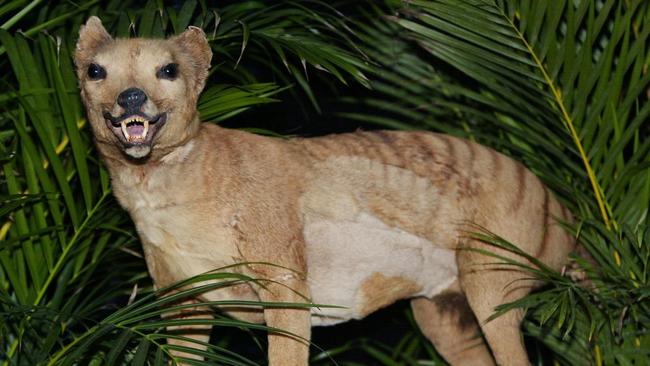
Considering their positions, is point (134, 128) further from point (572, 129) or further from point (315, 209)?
point (572, 129)

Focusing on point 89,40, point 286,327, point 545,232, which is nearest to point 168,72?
point 89,40

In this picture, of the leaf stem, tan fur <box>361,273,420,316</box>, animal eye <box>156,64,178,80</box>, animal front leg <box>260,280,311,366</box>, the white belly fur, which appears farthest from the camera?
the leaf stem

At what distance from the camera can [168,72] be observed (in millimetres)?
2656

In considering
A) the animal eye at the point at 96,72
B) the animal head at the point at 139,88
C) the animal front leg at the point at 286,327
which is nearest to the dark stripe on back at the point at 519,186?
the animal front leg at the point at 286,327

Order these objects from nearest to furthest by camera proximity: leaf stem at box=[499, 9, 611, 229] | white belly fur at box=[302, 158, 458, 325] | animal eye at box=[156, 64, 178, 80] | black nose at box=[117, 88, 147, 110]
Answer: black nose at box=[117, 88, 147, 110]
animal eye at box=[156, 64, 178, 80]
white belly fur at box=[302, 158, 458, 325]
leaf stem at box=[499, 9, 611, 229]

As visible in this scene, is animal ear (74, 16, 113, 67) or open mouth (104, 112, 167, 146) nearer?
open mouth (104, 112, 167, 146)

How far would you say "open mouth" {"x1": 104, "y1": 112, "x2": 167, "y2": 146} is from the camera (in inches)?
101

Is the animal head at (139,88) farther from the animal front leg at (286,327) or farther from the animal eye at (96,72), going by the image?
the animal front leg at (286,327)

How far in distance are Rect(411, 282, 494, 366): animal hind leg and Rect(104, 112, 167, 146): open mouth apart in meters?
1.15

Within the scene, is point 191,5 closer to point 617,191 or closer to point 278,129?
point 278,129

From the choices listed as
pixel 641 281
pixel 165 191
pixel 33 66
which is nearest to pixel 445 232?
pixel 641 281

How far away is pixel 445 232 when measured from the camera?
3.05 m

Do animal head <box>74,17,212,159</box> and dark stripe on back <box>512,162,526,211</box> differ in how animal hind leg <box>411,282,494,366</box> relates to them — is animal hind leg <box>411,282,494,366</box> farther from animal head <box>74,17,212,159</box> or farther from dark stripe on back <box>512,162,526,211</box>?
animal head <box>74,17,212,159</box>

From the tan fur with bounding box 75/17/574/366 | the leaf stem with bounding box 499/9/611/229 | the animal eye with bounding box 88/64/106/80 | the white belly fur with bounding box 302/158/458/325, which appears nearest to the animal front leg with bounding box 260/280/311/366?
the tan fur with bounding box 75/17/574/366
